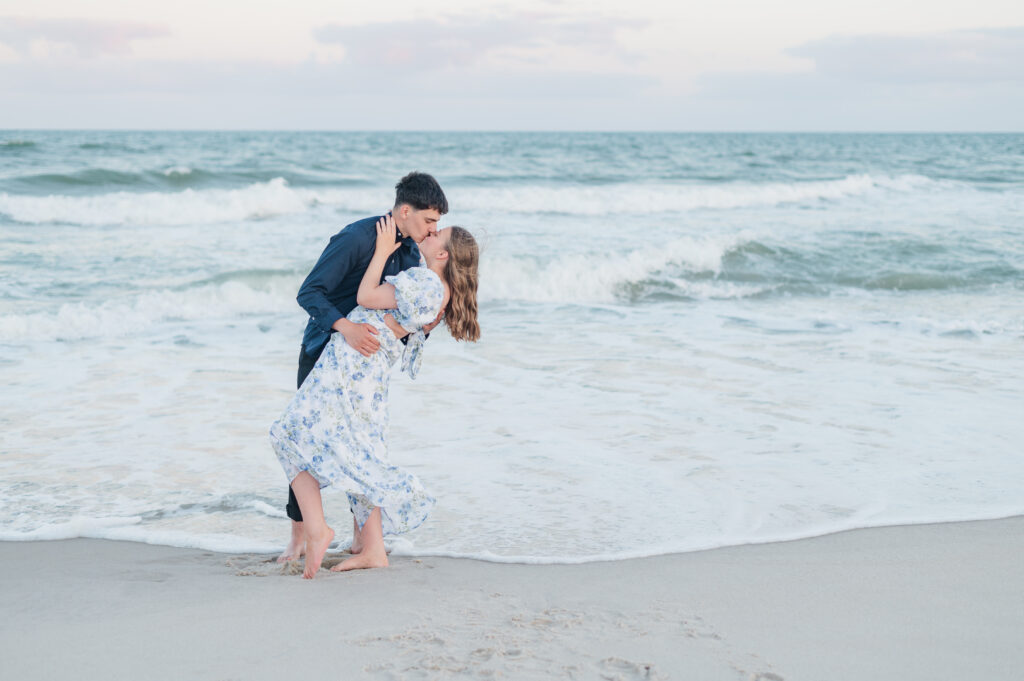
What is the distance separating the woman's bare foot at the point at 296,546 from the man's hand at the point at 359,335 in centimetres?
91

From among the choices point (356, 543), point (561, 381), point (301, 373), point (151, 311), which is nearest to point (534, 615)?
point (356, 543)

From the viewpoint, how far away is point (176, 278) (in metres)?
11.6

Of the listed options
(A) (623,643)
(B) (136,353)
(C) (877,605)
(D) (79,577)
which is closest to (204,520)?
(D) (79,577)

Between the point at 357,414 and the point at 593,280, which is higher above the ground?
the point at 357,414

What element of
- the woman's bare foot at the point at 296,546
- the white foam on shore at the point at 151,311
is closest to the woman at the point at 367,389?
the woman's bare foot at the point at 296,546

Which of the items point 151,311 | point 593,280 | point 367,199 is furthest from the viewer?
point 367,199

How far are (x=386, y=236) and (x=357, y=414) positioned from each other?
74cm

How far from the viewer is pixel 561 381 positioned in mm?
7320

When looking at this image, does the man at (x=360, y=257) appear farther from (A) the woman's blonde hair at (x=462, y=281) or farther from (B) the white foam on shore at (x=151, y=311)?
(B) the white foam on shore at (x=151, y=311)

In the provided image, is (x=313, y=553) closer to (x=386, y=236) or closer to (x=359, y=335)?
(x=359, y=335)

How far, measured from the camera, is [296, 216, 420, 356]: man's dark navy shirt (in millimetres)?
3670

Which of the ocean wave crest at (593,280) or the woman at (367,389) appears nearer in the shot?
the woman at (367,389)

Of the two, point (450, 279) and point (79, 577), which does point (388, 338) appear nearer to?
point (450, 279)

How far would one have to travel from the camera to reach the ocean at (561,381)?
457cm
